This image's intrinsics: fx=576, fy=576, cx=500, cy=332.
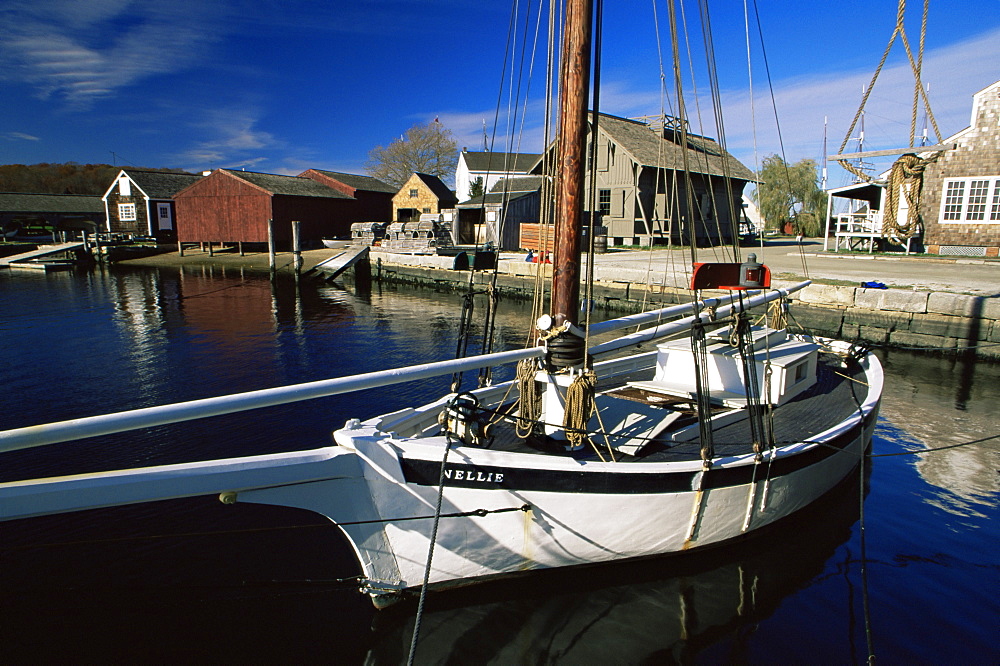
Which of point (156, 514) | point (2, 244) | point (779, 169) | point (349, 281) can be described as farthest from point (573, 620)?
point (779, 169)

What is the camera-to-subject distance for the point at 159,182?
167ft

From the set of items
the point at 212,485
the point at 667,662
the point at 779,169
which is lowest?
the point at 667,662

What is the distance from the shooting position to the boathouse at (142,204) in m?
49.4

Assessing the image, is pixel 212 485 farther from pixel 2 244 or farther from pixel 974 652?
pixel 2 244

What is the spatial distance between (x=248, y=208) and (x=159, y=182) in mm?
14763

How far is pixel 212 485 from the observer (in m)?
3.89

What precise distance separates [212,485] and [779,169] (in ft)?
226

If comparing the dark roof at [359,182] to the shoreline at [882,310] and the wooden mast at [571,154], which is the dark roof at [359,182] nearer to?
the shoreline at [882,310]

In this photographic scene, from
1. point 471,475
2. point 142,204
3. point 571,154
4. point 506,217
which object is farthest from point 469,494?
point 142,204

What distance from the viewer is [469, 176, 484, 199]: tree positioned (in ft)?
193

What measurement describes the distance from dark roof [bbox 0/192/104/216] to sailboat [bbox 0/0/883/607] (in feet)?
226

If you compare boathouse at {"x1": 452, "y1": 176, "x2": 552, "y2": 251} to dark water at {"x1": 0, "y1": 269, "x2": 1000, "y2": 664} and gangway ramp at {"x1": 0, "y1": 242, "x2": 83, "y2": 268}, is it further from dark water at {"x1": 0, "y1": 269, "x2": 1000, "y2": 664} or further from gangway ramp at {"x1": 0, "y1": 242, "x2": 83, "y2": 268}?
gangway ramp at {"x1": 0, "y1": 242, "x2": 83, "y2": 268}

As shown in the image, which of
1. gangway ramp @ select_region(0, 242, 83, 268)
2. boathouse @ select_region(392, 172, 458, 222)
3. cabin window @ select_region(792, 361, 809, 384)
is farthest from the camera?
boathouse @ select_region(392, 172, 458, 222)

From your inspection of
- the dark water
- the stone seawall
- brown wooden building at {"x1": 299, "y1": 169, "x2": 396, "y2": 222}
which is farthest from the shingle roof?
the dark water
